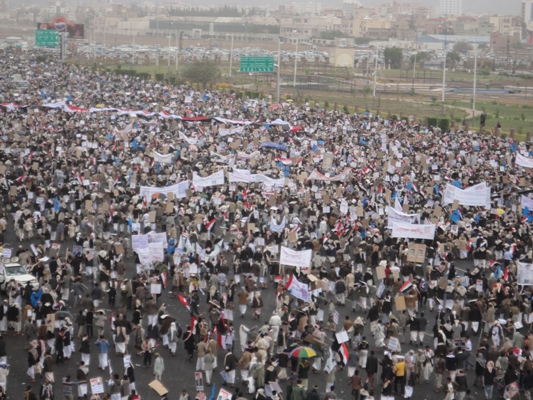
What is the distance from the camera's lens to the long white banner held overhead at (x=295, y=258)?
20.9 m

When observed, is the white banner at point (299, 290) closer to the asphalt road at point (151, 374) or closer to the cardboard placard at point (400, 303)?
the asphalt road at point (151, 374)

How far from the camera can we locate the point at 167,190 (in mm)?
27266

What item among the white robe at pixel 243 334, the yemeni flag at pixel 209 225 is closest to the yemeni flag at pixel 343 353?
the white robe at pixel 243 334

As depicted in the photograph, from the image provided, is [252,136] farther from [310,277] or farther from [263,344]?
[263,344]

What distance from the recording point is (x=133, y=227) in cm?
2502

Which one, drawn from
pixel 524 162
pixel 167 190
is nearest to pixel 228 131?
pixel 524 162

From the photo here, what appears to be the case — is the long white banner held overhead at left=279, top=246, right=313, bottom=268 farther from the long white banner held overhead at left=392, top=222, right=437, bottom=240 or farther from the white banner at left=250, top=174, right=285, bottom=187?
the white banner at left=250, top=174, right=285, bottom=187

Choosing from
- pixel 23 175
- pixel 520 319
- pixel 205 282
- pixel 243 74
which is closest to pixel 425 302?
pixel 520 319

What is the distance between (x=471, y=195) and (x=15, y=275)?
13.9 metres

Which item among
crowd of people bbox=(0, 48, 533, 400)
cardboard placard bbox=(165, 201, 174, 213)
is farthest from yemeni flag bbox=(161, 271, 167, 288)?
cardboard placard bbox=(165, 201, 174, 213)

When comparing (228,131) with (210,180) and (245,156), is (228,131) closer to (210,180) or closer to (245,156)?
(245,156)

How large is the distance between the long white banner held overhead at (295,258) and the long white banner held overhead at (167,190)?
23.7 ft

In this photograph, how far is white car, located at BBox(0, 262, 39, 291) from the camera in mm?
20422

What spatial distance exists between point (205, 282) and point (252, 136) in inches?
877
